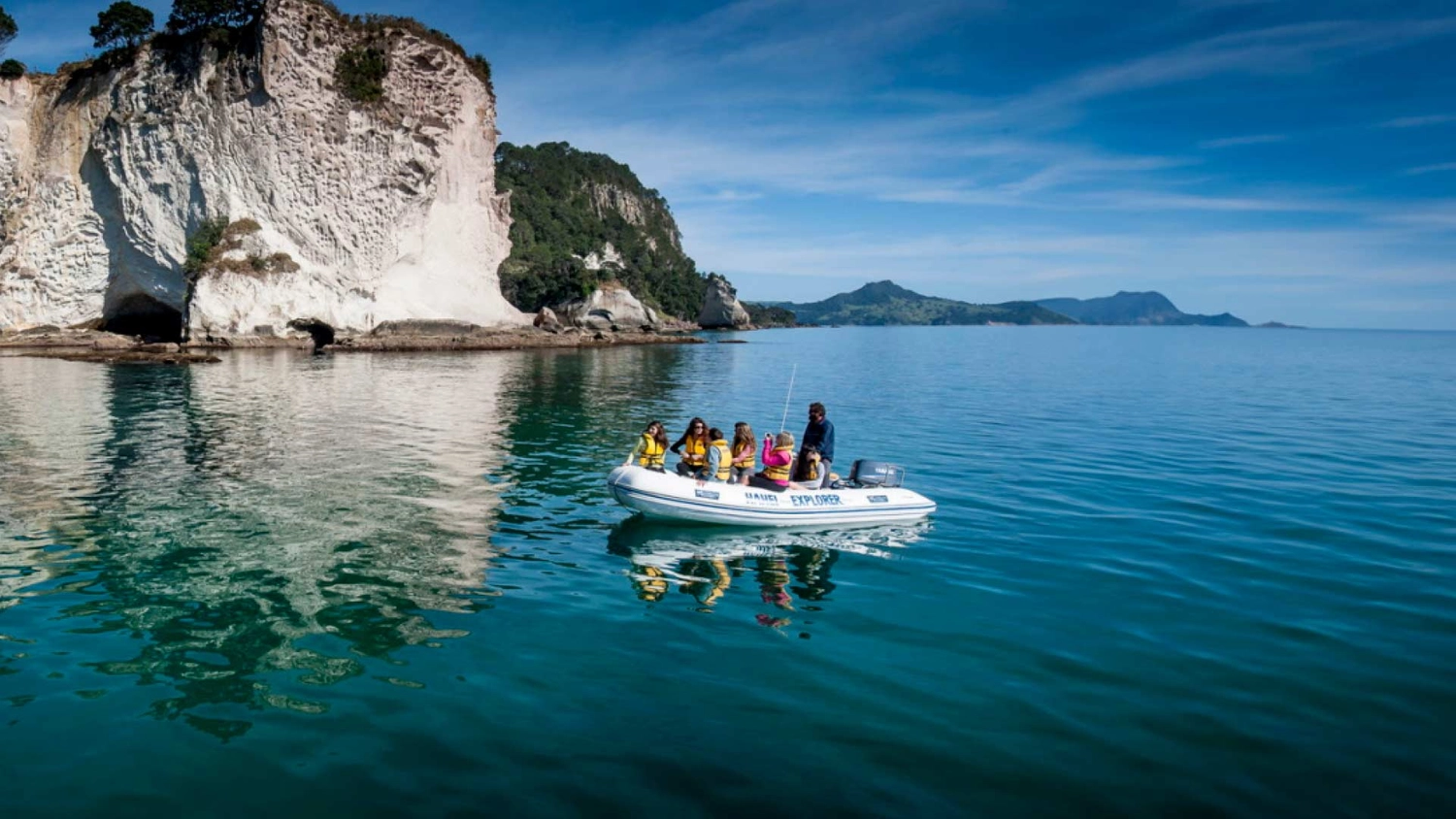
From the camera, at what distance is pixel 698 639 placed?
913 cm

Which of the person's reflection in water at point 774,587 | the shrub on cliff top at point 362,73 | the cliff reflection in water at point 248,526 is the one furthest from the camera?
the shrub on cliff top at point 362,73

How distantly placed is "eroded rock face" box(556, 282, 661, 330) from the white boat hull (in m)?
78.9

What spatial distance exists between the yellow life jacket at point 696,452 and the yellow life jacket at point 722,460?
230mm

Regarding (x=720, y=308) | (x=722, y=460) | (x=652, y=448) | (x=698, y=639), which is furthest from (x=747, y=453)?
(x=720, y=308)

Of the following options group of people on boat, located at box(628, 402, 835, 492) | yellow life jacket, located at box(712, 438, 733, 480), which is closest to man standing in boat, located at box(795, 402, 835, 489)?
group of people on boat, located at box(628, 402, 835, 492)

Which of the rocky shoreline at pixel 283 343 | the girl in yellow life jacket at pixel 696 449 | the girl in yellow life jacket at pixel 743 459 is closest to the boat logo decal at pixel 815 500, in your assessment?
the girl in yellow life jacket at pixel 743 459

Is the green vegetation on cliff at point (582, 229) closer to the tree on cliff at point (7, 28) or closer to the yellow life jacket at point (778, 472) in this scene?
the tree on cliff at point (7, 28)

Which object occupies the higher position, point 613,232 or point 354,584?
point 613,232

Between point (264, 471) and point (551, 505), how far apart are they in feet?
21.2

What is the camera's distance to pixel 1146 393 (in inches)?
1513

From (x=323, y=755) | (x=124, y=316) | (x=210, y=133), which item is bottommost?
(x=323, y=755)

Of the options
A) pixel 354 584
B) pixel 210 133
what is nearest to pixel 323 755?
pixel 354 584

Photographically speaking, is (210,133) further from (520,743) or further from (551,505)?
(520,743)

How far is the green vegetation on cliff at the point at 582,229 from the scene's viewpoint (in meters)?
103
